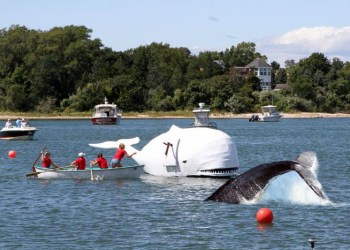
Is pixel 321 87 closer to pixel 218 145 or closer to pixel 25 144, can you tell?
pixel 25 144

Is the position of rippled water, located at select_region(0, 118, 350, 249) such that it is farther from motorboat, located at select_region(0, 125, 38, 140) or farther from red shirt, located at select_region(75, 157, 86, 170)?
motorboat, located at select_region(0, 125, 38, 140)

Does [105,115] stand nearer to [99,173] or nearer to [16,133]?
[16,133]

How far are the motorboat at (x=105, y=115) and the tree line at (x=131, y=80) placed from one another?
925 inches

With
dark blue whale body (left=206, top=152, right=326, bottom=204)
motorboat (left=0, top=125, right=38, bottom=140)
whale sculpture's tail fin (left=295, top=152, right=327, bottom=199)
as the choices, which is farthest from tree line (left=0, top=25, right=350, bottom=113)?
whale sculpture's tail fin (left=295, top=152, right=327, bottom=199)

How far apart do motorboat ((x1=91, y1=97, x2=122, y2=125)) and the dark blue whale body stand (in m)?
106

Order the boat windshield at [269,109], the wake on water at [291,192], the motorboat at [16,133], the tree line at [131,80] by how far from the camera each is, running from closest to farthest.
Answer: the wake on water at [291,192] → the motorboat at [16,133] → the boat windshield at [269,109] → the tree line at [131,80]

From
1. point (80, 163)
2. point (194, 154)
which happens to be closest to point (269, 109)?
A: point (80, 163)

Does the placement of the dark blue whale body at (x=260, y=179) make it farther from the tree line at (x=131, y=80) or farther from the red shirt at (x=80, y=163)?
the tree line at (x=131, y=80)

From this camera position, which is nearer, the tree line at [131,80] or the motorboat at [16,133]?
the motorboat at [16,133]

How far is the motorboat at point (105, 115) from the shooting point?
13638 centimetres

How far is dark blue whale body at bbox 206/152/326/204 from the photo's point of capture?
90.4 feet

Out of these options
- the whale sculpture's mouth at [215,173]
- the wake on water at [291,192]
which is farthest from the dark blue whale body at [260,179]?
the whale sculpture's mouth at [215,173]

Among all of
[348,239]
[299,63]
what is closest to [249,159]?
[348,239]

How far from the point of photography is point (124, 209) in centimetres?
3167
